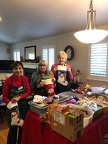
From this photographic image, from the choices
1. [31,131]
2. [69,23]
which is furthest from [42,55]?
[31,131]

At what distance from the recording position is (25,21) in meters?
3.90

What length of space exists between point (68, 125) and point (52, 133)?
0.23 m

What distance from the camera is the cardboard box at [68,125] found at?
3.43 feet

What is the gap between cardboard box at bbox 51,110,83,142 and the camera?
104 cm

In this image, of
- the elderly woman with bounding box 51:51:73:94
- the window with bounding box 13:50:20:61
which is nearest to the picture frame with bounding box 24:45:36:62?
the window with bounding box 13:50:20:61

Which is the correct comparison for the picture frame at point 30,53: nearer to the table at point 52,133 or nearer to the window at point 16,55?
the window at point 16,55

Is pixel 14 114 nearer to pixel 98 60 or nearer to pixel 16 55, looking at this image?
pixel 98 60

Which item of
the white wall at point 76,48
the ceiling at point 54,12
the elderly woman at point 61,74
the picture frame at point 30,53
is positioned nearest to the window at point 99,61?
the white wall at point 76,48

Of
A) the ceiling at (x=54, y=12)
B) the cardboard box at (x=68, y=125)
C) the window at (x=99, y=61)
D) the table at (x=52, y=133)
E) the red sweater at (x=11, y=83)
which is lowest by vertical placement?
the table at (x=52, y=133)

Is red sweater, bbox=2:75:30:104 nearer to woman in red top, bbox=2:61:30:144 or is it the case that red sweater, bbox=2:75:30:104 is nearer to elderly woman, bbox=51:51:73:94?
woman in red top, bbox=2:61:30:144

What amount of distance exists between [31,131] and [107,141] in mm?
804

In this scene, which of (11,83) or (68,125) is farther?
(11,83)

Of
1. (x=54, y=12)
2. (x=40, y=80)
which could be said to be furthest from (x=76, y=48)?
(x=40, y=80)

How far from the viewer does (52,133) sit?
1209mm
